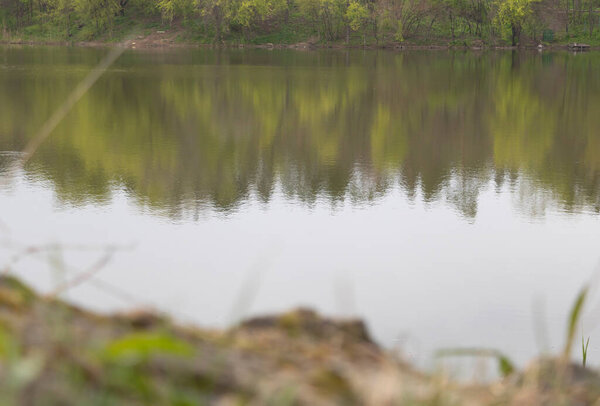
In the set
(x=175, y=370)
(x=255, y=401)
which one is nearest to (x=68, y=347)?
(x=175, y=370)

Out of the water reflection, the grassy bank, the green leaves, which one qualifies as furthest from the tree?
the green leaves

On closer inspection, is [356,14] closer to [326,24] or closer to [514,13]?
[326,24]

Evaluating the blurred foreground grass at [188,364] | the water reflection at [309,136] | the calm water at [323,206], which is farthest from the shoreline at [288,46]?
the blurred foreground grass at [188,364]

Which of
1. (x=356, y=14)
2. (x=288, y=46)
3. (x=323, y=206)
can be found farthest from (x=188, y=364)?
(x=288, y=46)

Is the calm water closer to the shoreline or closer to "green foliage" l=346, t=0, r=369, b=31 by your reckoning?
the shoreline

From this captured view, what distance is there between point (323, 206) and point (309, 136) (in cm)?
721

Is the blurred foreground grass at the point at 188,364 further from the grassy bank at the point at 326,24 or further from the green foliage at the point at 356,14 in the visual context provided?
the green foliage at the point at 356,14

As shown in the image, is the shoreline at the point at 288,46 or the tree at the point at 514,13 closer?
the tree at the point at 514,13

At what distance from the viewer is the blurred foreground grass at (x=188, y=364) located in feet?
3.49

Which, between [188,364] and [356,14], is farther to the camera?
[356,14]

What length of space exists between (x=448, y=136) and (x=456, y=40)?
150 feet

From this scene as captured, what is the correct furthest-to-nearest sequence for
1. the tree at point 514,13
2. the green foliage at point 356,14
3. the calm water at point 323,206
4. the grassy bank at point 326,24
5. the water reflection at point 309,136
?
the grassy bank at point 326,24
the green foliage at point 356,14
the tree at point 514,13
the water reflection at point 309,136
the calm water at point 323,206

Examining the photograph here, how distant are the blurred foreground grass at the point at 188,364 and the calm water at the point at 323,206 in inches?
3.6

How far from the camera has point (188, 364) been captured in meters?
1.20
